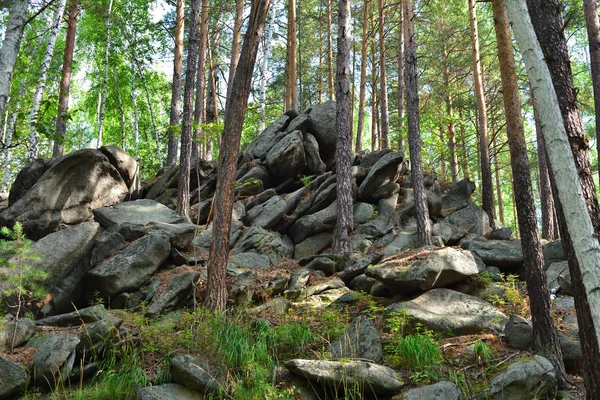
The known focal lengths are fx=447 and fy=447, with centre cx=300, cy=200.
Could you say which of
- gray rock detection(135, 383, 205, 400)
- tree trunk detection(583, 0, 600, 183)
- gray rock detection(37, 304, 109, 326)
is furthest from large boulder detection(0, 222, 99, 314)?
tree trunk detection(583, 0, 600, 183)

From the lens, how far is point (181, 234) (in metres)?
10.5

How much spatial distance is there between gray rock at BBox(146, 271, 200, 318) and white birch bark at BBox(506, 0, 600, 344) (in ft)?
20.4

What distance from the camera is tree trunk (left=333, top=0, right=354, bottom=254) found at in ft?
39.5

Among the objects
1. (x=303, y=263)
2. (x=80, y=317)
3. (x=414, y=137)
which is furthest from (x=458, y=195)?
(x=80, y=317)

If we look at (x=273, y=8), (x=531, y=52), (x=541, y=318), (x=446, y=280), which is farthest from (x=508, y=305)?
(x=273, y=8)

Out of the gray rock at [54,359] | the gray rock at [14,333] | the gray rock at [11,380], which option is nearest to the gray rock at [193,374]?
the gray rock at [54,359]

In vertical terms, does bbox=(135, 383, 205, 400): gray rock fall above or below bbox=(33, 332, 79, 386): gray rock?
below

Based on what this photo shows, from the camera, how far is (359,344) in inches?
250

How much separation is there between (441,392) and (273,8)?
18283mm

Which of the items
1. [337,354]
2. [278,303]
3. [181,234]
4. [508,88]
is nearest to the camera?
[337,354]

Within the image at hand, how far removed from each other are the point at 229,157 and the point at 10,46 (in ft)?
12.1

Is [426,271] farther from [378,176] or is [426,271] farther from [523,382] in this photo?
[378,176]

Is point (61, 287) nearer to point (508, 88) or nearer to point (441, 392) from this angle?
point (441, 392)

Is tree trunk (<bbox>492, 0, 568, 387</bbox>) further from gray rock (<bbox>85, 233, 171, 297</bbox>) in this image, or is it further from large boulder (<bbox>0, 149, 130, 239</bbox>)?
large boulder (<bbox>0, 149, 130, 239</bbox>)
